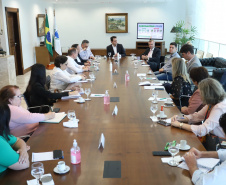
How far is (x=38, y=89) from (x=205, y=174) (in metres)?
2.74

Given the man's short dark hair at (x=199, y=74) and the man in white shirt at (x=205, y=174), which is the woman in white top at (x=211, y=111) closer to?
the man in white shirt at (x=205, y=174)

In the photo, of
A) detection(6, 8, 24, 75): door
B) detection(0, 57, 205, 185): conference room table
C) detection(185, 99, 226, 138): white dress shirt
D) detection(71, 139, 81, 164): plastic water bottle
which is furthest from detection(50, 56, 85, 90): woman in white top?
detection(6, 8, 24, 75): door

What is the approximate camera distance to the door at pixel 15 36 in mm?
8766

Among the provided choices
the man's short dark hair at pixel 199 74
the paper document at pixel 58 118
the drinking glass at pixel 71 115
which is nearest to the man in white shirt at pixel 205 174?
the drinking glass at pixel 71 115

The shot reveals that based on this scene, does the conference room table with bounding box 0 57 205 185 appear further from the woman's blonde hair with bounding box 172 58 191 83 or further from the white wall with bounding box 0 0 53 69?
the white wall with bounding box 0 0 53 69

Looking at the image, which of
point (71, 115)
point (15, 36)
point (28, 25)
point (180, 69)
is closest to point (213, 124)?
point (71, 115)

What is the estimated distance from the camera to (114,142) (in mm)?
2379

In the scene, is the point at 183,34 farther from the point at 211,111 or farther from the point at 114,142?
the point at 114,142

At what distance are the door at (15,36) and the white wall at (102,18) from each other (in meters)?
4.33

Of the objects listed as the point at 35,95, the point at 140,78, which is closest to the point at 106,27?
the point at 140,78

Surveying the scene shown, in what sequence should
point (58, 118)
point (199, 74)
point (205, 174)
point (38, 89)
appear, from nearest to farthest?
point (205, 174)
point (58, 118)
point (199, 74)
point (38, 89)

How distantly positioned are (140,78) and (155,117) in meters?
2.12

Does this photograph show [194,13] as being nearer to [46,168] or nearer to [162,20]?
[162,20]

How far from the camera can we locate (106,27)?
13.2 m
